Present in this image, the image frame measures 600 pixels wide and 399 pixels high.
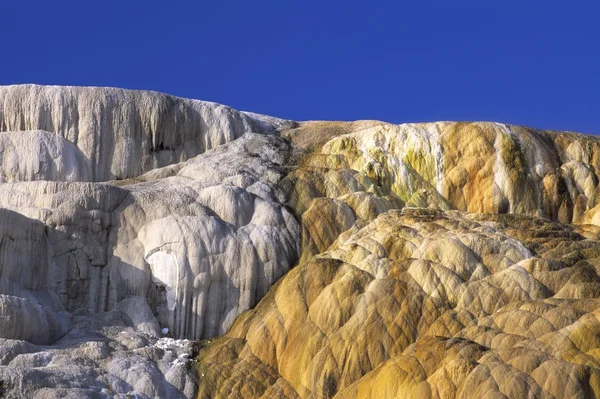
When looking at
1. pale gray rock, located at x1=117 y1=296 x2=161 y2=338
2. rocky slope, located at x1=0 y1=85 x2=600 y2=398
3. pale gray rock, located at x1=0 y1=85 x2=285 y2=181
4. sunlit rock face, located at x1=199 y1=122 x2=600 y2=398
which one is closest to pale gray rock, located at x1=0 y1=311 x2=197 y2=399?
rocky slope, located at x1=0 y1=85 x2=600 y2=398

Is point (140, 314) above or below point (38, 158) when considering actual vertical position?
below

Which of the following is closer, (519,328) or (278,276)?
(519,328)

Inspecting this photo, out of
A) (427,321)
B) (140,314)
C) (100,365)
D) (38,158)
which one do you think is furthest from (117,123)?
(427,321)

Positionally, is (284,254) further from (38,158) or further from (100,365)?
(38,158)

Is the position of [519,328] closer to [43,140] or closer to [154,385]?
[154,385]

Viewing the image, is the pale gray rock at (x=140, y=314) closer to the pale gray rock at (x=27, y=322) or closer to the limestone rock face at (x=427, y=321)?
the limestone rock face at (x=427, y=321)

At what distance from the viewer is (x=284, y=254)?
98.2 feet

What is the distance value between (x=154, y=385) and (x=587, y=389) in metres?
8.78

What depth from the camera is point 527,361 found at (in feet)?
78.7

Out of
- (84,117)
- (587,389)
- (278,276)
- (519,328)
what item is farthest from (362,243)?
(84,117)

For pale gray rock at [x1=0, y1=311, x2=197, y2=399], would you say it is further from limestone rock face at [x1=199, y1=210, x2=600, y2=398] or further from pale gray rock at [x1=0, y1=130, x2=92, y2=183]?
pale gray rock at [x1=0, y1=130, x2=92, y2=183]

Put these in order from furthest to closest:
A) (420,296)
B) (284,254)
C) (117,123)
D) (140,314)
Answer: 1. (117,123)
2. (284,254)
3. (140,314)
4. (420,296)

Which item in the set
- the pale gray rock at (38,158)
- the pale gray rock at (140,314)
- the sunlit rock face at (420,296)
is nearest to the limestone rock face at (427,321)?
the sunlit rock face at (420,296)

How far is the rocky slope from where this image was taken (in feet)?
81.9
